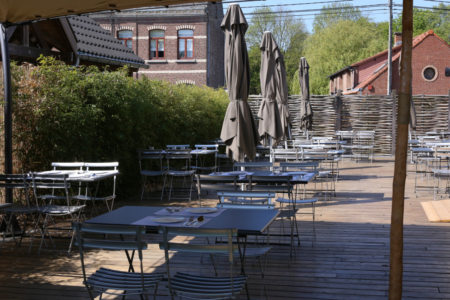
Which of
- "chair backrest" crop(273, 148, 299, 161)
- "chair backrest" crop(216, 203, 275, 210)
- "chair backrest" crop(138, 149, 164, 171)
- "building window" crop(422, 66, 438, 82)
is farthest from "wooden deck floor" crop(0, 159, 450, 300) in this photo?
"building window" crop(422, 66, 438, 82)

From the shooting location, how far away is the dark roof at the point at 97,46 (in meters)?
11.3

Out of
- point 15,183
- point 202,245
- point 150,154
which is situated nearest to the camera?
point 202,245

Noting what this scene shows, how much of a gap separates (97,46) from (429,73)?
25.0 m

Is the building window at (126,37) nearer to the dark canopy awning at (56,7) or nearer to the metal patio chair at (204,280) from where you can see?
the dark canopy awning at (56,7)

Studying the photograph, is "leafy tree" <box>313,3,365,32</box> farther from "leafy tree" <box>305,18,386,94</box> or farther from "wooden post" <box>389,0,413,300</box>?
"wooden post" <box>389,0,413,300</box>

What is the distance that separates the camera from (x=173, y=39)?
24.8 metres

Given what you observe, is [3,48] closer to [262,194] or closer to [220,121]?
[262,194]

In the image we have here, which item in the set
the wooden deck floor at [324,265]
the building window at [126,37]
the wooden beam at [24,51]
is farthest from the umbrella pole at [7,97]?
the building window at [126,37]

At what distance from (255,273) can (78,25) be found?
1044 centimetres

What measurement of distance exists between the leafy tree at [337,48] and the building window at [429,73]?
9131mm

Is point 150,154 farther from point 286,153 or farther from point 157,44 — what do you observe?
point 157,44

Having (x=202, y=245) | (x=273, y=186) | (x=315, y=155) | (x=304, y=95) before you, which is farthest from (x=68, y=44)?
(x=202, y=245)

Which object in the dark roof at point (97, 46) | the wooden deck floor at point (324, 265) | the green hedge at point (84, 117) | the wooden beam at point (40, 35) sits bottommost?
the wooden deck floor at point (324, 265)

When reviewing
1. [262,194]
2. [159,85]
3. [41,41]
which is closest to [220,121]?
[159,85]
